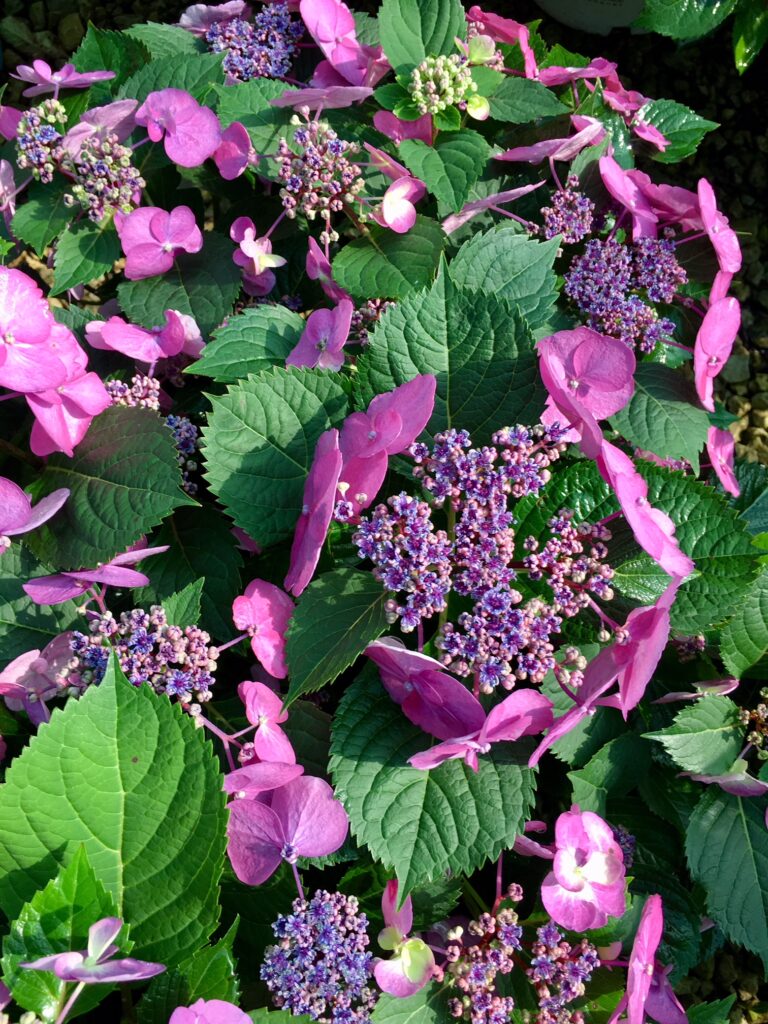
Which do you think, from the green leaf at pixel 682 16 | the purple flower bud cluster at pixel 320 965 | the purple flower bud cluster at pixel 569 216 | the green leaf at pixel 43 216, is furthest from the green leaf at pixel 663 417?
the green leaf at pixel 682 16

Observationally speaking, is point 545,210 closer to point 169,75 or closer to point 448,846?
point 169,75

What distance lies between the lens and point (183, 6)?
2.84 m

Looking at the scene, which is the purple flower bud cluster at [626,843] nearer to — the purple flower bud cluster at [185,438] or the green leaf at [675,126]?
the purple flower bud cluster at [185,438]

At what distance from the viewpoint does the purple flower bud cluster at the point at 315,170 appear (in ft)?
4.92

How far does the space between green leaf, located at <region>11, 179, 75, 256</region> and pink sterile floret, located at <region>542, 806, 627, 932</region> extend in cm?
119

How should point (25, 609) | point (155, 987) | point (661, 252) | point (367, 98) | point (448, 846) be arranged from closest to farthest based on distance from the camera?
point (155, 987) < point (448, 846) < point (25, 609) < point (661, 252) < point (367, 98)

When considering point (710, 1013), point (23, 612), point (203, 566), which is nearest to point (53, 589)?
point (23, 612)

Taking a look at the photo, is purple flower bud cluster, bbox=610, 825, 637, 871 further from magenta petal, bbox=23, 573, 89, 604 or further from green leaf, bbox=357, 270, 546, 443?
magenta petal, bbox=23, 573, 89, 604

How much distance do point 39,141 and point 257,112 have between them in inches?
13.9

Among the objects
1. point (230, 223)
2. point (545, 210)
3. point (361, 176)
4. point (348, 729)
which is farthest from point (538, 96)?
point (348, 729)

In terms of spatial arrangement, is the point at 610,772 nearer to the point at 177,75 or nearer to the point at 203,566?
the point at 203,566

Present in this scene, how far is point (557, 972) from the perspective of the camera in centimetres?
126

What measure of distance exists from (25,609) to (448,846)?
0.70 meters

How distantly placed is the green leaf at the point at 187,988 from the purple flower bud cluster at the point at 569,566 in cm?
56
